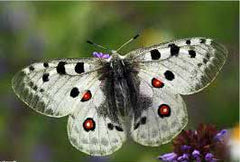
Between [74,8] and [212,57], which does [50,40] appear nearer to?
[74,8]

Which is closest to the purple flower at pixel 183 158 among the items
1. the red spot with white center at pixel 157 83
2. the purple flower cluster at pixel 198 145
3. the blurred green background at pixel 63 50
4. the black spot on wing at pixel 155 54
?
the purple flower cluster at pixel 198 145

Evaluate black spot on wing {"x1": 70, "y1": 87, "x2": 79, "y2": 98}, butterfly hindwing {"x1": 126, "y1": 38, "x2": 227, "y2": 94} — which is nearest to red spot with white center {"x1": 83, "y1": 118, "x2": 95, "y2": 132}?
black spot on wing {"x1": 70, "y1": 87, "x2": 79, "y2": 98}

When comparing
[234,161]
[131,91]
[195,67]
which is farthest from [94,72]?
[234,161]

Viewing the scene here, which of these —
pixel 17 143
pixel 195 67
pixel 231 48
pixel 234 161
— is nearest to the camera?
pixel 195 67

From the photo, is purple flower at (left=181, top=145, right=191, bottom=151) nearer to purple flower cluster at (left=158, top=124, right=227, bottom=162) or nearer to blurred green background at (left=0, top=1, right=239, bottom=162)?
purple flower cluster at (left=158, top=124, right=227, bottom=162)

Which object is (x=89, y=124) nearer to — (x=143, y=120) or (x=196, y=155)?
(x=143, y=120)

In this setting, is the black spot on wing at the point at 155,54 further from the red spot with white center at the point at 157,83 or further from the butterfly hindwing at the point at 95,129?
the butterfly hindwing at the point at 95,129

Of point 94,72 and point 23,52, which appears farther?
point 23,52

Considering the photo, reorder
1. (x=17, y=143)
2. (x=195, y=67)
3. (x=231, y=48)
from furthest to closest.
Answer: (x=231, y=48), (x=17, y=143), (x=195, y=67)
